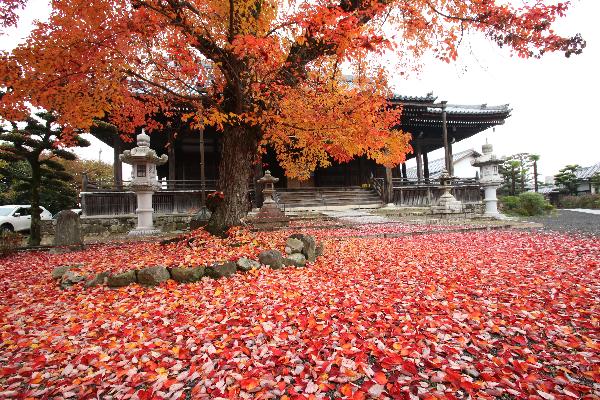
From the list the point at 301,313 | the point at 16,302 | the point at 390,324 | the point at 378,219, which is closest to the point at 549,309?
the point at 390,324

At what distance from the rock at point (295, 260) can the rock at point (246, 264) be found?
1.96 feet

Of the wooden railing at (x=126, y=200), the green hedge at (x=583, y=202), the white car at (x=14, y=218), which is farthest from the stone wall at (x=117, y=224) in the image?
the green hedge at (x=583, y=202)

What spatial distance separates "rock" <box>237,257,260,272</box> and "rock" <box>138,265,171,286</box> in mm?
1314

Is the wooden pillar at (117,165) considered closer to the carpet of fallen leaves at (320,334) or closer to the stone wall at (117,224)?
the stone wall at (117,224)

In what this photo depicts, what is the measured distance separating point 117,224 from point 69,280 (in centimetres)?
996

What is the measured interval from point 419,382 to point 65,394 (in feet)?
9.17

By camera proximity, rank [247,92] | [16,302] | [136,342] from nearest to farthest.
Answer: [136,342], [16,302], [247,92]

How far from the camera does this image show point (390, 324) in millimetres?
3230

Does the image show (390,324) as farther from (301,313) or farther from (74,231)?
(74,231)

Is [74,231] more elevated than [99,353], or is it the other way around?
[74,231]

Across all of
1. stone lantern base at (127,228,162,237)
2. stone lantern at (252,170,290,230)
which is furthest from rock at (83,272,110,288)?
stone lantern base at (127,228,162,237)

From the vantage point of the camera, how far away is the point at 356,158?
64.4 ft

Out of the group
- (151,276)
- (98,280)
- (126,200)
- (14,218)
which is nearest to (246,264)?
(151,276)

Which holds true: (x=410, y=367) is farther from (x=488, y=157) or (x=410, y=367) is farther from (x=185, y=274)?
(x=488, y=157)
